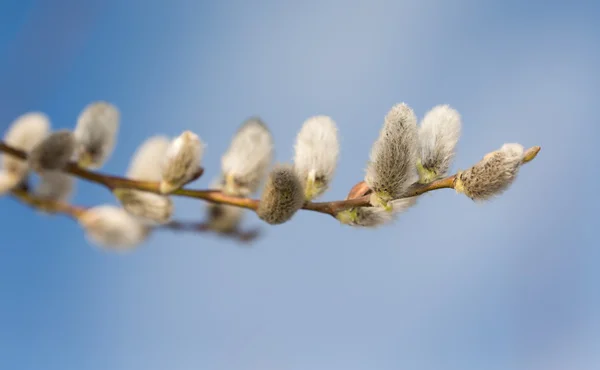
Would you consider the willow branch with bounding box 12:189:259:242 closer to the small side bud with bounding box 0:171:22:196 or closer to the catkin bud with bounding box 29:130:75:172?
the small side bud with bounding box 0:171:22:196

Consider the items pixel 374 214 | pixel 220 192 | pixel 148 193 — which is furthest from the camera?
pixel 148 193

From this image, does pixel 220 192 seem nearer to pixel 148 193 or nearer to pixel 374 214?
pixel 148 193

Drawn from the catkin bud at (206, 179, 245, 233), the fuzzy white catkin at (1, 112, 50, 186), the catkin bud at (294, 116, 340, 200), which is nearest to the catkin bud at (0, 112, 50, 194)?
the fuzzy white catkin at (1, 112, 50, 186)

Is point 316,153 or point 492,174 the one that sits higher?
point 316,153

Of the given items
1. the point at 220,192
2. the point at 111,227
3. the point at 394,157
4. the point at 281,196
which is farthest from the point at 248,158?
the point at 111,227

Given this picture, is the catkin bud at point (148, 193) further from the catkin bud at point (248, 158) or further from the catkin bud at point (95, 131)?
the catkin bud at point (248, 158)
